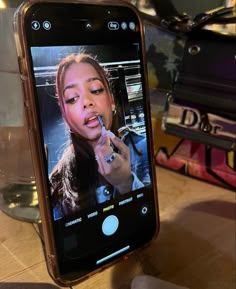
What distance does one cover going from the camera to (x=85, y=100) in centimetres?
27

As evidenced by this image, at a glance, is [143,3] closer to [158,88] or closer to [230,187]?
[158,88]

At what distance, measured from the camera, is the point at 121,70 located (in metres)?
0.29

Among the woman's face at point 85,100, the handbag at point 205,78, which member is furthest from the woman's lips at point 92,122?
the handbag at point 205,78

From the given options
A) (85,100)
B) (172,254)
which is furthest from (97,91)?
(172,254)

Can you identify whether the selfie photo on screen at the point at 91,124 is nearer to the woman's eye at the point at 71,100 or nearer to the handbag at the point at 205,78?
the woman's eye at the point at 71,100

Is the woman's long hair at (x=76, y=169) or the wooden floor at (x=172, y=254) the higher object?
the woman's long hair at (x=76, y=169)

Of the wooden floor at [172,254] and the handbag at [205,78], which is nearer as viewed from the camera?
the wooden floor at [172,254]

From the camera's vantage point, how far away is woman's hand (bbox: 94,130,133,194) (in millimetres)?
275

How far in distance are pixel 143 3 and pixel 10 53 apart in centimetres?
15

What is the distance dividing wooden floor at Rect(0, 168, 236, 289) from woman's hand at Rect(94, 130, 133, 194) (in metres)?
0.05

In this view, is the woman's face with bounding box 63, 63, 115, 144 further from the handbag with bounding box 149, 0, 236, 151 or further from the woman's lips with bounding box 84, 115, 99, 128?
the handbag with bounding box 149, 0, 236, 151

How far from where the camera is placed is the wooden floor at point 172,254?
270 millimetres

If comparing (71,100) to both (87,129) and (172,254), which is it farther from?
A: (172,254)

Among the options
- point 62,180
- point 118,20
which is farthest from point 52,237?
point 118,20
